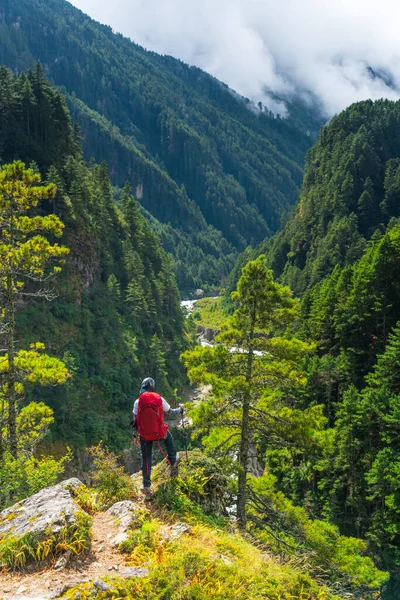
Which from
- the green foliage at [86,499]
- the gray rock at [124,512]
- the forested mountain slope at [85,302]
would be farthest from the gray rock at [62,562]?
the forested mountain slope at [85,302]

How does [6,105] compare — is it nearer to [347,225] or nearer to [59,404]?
[59,404]

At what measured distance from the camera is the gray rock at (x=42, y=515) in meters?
6.47

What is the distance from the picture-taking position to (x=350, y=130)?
126125 mm

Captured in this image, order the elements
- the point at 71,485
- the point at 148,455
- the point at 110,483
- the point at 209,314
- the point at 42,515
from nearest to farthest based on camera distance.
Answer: the point at 42,515 → the point at 71,485 → the point at 110,483 → the point at 148,455 → the point at 209,314

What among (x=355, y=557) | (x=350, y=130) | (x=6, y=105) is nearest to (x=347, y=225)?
(x=350, y=130)

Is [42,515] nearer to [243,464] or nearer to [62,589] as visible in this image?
Result: [62,589]

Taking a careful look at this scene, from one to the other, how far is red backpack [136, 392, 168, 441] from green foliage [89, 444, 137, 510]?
1046 mm

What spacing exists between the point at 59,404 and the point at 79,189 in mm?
29783

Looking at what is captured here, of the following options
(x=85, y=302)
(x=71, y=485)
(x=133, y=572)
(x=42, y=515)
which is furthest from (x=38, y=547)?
(x=85, y=302)

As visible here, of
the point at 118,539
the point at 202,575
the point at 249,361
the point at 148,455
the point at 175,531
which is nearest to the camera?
the point at 202,575

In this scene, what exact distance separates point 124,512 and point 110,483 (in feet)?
3.91

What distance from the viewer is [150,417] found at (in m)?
9.09

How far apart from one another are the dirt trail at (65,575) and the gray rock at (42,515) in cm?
57

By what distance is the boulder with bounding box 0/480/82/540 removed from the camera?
6.46 m
